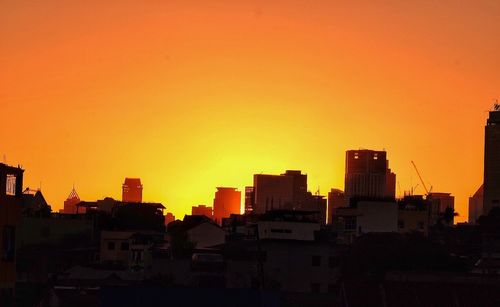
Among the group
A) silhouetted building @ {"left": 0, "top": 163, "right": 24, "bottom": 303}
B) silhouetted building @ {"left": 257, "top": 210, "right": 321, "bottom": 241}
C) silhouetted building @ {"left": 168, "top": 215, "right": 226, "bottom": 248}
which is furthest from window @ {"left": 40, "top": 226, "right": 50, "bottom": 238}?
silhouetted building @ {"left": 0, "top": 163, "right": 24, "bottom": 303}

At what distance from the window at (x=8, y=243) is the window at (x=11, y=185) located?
1231 millimetres

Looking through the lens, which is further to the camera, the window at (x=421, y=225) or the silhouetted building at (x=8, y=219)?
the window at (x=421, y=225)

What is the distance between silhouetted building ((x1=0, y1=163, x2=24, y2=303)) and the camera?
1714 inches

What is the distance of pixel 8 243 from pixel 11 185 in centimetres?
202

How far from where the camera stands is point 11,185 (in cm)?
4500

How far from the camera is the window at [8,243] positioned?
4403 cm

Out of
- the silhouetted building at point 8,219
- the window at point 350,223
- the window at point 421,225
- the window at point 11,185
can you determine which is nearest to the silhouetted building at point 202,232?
the window at point 350,223

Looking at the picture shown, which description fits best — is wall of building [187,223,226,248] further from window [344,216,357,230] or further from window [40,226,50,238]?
window [40,226,50,238]

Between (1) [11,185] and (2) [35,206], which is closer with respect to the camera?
(1) [11,185]

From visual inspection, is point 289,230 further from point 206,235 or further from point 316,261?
point 206,235

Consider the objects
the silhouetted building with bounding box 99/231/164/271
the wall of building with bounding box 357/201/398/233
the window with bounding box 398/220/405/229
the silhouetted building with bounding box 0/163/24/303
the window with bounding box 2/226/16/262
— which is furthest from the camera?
the window with bounding box 398/220/405/229

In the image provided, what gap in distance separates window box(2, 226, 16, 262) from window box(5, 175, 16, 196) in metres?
1.23

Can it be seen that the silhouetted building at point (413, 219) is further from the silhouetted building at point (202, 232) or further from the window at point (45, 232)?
the window at point (45, 232)

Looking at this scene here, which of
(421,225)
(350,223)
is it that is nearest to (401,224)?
(421,225)
